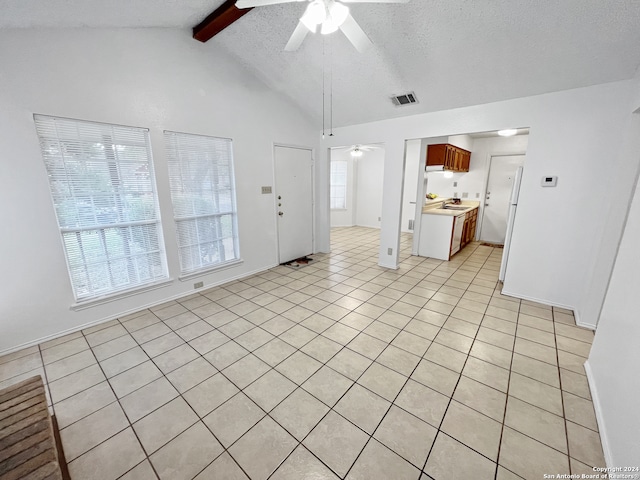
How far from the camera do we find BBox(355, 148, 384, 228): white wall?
7.38 meters

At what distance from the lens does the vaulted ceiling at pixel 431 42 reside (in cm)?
200

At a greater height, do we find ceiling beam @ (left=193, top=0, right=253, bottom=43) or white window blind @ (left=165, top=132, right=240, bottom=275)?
ceiling beam @ (left=193, top=0, right=253, bottom=43)

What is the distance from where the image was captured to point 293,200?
180 inches

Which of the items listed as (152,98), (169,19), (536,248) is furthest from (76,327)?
(536,248)

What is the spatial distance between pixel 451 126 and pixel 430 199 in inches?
106

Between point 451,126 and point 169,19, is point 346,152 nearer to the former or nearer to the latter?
point 451,126

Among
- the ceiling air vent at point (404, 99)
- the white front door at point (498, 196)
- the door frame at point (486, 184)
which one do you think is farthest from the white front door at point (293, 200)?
the white front door at point (498, 196)

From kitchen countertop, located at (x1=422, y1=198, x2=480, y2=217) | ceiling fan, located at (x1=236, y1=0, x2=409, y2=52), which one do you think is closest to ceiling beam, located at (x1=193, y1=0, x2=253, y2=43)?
ceiling fan, located at (x1=236, y1=0, x2=409, y2=52)

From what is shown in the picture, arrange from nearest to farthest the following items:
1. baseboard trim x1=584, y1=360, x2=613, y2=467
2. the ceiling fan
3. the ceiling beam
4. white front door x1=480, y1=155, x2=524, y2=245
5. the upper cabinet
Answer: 1. baseboard trim x1=584, y1=360, x2=613, y2=467
2. the ceiling fan
3. the ceiling beam
4. the upper cabinet
5. white front door x1=480, y1=155, x2=524, y2=245

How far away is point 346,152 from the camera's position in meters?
7.27

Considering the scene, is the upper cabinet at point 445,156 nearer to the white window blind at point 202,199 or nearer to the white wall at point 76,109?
the white wall at point 76,109

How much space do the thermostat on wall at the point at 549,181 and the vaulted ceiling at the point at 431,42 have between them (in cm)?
92

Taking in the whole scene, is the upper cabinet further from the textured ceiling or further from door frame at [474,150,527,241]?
the textured ceiling

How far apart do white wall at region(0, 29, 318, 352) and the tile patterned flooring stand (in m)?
0.38
